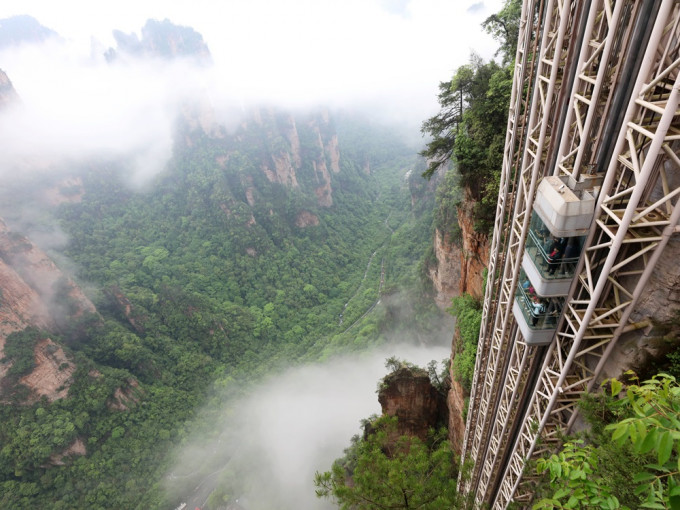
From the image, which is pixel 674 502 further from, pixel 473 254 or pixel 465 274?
pixel 465 274

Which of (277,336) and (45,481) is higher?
(45,481)

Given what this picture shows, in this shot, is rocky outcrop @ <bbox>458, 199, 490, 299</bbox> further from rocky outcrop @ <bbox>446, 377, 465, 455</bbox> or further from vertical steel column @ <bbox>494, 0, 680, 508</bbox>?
vertical steel column @ <bbox>494, 0, 680, 508</bbox>

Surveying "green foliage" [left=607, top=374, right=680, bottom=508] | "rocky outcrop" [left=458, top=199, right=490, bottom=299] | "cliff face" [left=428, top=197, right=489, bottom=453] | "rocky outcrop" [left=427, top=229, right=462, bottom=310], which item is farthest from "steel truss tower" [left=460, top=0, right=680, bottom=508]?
"rocky outcrop" [left=427, top=229, right=462, bottom=310]

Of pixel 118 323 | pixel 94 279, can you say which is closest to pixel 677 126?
pixel 118 323

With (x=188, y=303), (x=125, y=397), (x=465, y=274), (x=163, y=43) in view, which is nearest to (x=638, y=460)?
(x=465, y=274)

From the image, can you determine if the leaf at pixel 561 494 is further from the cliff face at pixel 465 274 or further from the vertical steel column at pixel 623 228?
the cliff face at pixel 465 274

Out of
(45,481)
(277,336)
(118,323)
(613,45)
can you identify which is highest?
(613,45)

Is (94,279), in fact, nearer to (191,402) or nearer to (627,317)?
(191,402)
